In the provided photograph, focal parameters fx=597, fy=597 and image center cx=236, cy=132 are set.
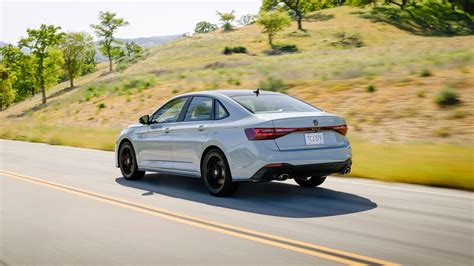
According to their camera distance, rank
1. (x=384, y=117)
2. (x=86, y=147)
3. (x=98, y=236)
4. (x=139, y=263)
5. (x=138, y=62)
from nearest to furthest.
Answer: (x=139, y=263)
(x=98, y=236)
(x=86, y=147)
(x=384, y=117)
(x=138, y=62)

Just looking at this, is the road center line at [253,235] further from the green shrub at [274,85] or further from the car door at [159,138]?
the green shrub at [274,85]

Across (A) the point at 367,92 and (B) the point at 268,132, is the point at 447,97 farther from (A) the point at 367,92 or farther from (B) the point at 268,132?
(B) the point at 268,132

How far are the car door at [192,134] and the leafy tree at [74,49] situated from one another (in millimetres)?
81025

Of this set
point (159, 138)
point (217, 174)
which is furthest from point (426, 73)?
point (217, 174)

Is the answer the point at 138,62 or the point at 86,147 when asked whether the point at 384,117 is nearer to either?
the point at 86,147

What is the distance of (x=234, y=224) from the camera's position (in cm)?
654

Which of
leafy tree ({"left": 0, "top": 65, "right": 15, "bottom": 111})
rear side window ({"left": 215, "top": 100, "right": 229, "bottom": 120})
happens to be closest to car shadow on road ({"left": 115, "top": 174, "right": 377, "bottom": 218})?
rear side window ({"left": 215, "top": 100, "right": 229, "bottom": 120})

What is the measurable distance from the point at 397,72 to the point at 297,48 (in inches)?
1890

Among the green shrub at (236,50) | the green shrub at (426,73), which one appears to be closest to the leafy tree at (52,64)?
the green shrub at (236,50)

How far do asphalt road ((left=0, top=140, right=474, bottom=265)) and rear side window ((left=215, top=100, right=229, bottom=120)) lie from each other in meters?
1.14

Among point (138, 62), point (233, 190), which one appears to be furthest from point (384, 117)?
point (138, 62)

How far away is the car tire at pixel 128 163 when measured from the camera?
10.5 m

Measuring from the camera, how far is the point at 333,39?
78562 mm

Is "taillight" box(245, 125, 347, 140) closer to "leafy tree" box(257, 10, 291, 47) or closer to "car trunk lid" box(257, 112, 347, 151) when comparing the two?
"car trunk lid" box(257, 112, 347, 151)
